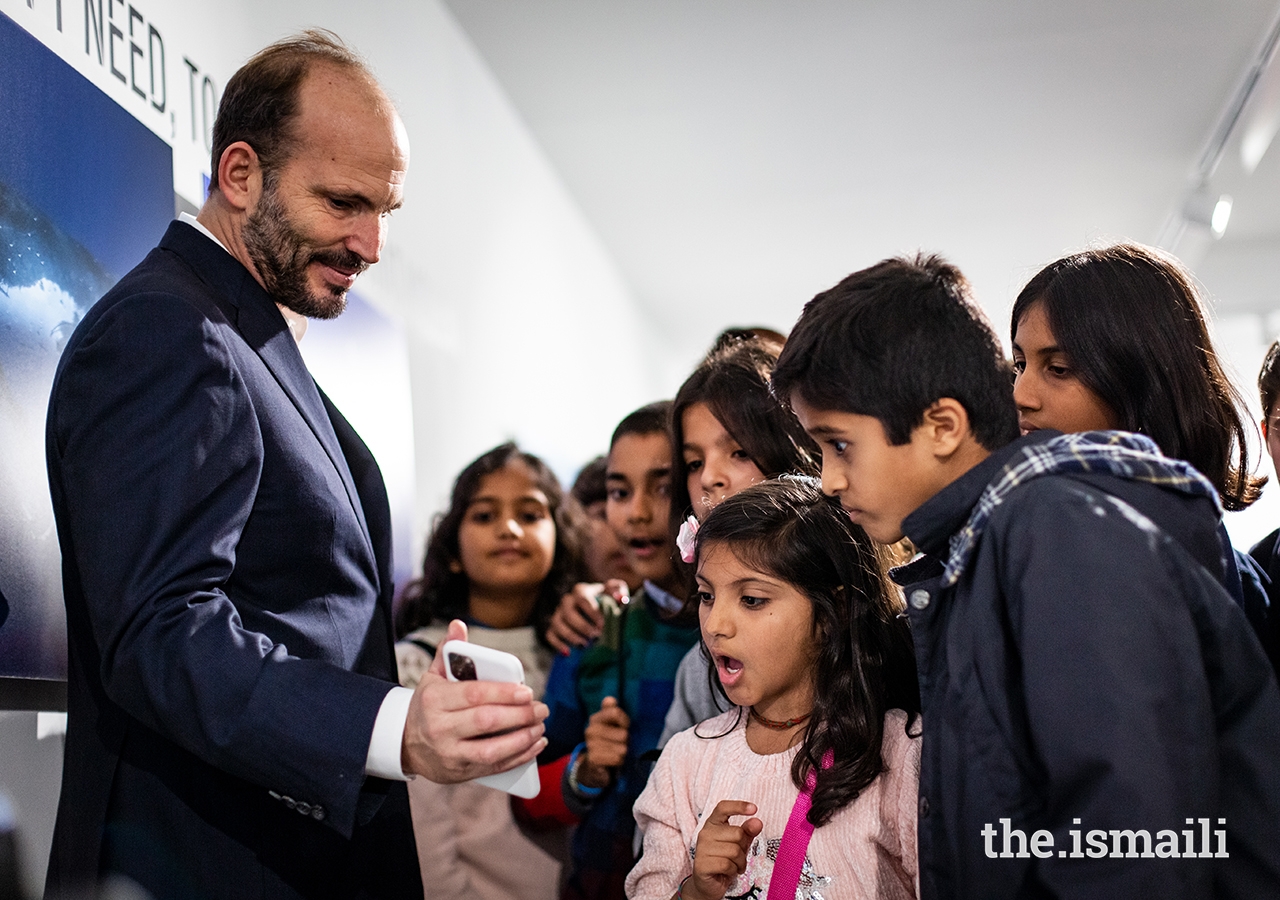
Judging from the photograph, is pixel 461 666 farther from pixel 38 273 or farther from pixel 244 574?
pixel 38 273

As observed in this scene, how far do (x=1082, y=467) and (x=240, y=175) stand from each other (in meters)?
1.12

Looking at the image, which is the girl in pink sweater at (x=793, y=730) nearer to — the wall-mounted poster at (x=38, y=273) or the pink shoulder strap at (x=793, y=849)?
the pink shoulder strap at (x=793, y=849)

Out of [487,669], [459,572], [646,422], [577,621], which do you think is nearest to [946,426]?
[487,669]

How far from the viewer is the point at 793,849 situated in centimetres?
146

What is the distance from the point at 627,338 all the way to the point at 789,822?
546 centimetres

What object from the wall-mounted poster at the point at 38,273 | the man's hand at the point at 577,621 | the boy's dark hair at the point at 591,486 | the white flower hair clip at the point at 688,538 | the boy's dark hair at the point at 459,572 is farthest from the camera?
the boy's dark hair at the point at 591,486

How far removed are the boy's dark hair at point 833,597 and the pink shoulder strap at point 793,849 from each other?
4 cm

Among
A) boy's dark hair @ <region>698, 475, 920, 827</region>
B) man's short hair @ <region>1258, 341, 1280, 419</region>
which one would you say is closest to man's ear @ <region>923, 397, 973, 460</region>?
boy's dark hair @ <region>698, 475, 920, 827</region>

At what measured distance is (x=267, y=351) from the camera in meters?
1.32

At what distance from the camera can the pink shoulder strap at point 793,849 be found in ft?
4.69

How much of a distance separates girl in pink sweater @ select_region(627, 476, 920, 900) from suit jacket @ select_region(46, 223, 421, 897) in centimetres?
48

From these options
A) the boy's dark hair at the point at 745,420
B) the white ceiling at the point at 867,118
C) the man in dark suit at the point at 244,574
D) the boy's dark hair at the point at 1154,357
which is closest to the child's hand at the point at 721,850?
the man in dark suit at the point at 244,574

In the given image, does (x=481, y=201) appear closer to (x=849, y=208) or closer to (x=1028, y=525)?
(x=849, y=208)

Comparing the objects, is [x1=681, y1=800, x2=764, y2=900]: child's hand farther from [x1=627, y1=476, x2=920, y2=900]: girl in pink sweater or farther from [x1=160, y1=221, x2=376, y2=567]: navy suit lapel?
[x1=160, y1=221, x2=376, y2=567]: navy suit lapel
